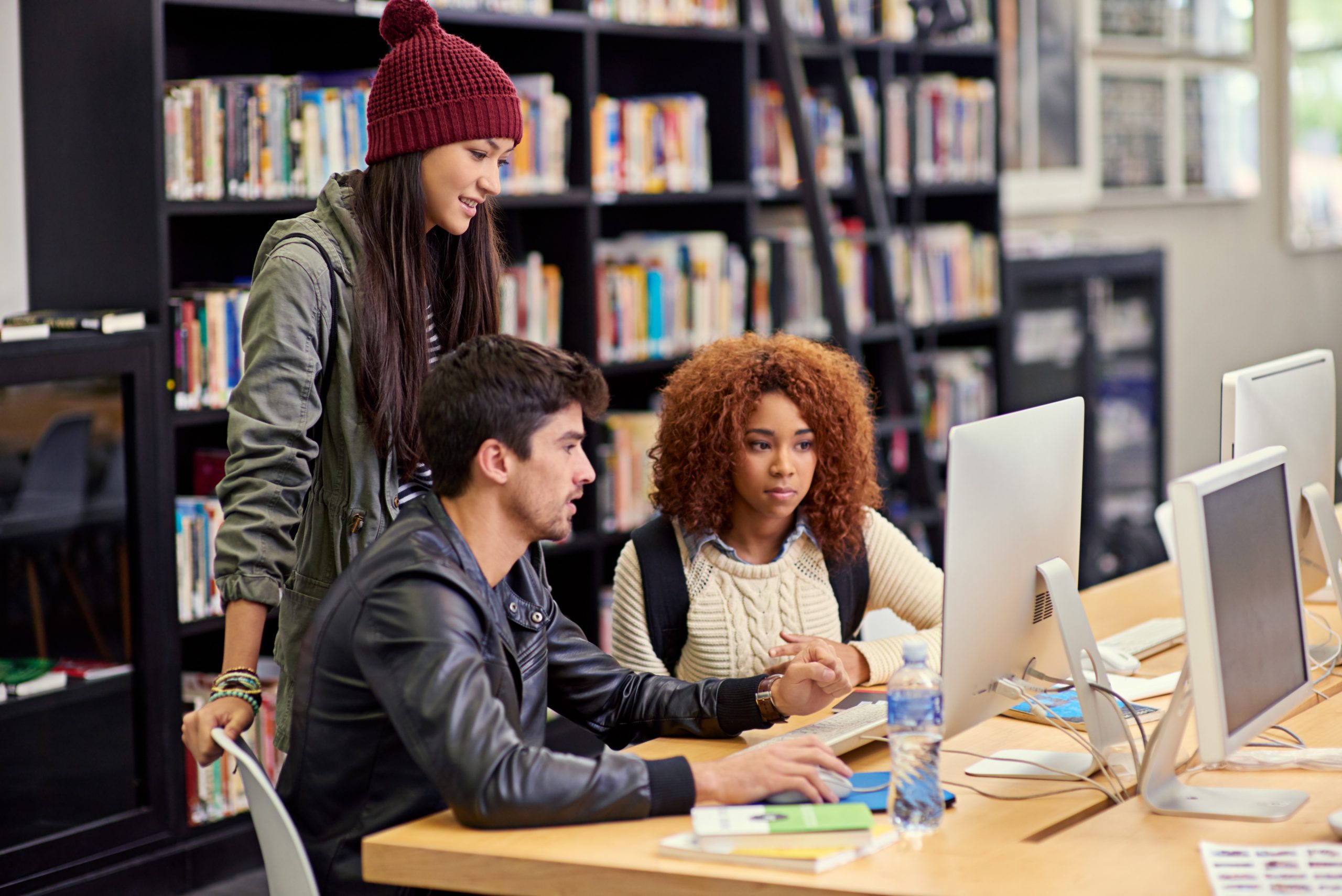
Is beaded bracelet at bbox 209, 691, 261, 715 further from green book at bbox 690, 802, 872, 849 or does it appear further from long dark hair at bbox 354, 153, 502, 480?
green book at bbox 690, 802, 872, 849

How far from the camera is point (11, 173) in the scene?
313 centimetres

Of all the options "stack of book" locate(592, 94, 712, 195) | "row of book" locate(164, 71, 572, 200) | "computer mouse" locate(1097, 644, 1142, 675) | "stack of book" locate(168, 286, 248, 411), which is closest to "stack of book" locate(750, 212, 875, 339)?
"stack of book" locate(592, 94, 712, 195)

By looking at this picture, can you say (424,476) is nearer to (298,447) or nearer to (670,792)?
(298,447)

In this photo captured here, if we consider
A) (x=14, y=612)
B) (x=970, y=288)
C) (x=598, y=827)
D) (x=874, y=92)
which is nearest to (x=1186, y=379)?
(x=970, y=288)

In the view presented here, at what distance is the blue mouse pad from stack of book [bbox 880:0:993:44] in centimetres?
317

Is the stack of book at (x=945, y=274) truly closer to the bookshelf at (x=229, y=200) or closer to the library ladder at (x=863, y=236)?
the library ladder at (x=863, y=236)

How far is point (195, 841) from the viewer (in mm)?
3135

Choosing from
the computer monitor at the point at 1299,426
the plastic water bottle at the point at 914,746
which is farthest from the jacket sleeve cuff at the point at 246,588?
the computer monitor at the point at 1299,426

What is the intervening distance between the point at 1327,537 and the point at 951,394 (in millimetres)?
2761

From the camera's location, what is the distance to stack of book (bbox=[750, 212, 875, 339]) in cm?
433

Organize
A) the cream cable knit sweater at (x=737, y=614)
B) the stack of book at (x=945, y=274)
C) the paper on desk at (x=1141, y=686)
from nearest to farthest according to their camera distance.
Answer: the paper on desk at (x=1141, y=686) → the cream cable knit sweater at (x=737, y=614) → the stack of book at (x=945, y=274)

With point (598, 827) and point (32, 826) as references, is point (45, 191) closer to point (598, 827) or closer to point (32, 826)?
point (32, 826)

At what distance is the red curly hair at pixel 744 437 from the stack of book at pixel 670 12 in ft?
5.48

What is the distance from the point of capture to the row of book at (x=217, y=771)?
10.3ft
